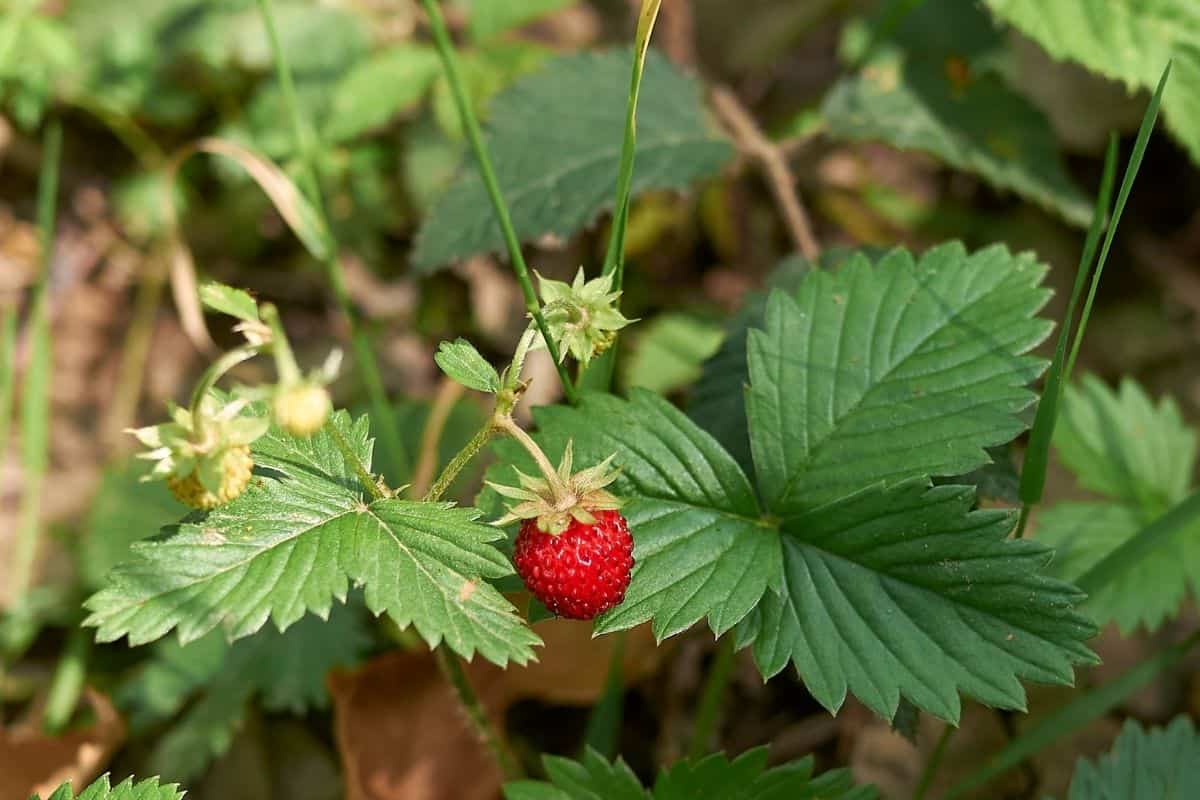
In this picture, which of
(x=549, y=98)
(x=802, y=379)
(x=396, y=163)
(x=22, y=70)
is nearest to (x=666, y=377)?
(x=549, y=98)

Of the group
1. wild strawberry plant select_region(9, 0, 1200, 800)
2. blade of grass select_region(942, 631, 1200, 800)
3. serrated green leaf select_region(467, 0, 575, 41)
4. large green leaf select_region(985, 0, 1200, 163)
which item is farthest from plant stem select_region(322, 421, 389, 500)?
serrated green leaf select_region(467, 0, 575, 41)

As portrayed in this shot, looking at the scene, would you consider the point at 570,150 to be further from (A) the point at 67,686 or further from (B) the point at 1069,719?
(A) the point at 67,686

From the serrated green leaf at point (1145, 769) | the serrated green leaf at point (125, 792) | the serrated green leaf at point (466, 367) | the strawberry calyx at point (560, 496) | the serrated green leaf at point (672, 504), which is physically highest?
the serrated green leaf at point (466, 367)

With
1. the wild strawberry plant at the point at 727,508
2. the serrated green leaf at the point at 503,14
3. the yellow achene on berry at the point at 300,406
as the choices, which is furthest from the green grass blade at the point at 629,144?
the serrated green leaf at the point at 503,14

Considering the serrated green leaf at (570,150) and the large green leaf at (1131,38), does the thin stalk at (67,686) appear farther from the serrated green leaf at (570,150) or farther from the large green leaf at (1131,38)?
the large green leaf at (1131,38)

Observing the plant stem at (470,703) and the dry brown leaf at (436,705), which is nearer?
the plant stem at (470,703)

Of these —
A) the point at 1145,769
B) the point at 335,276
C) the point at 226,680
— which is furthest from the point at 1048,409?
the point at 226,680
